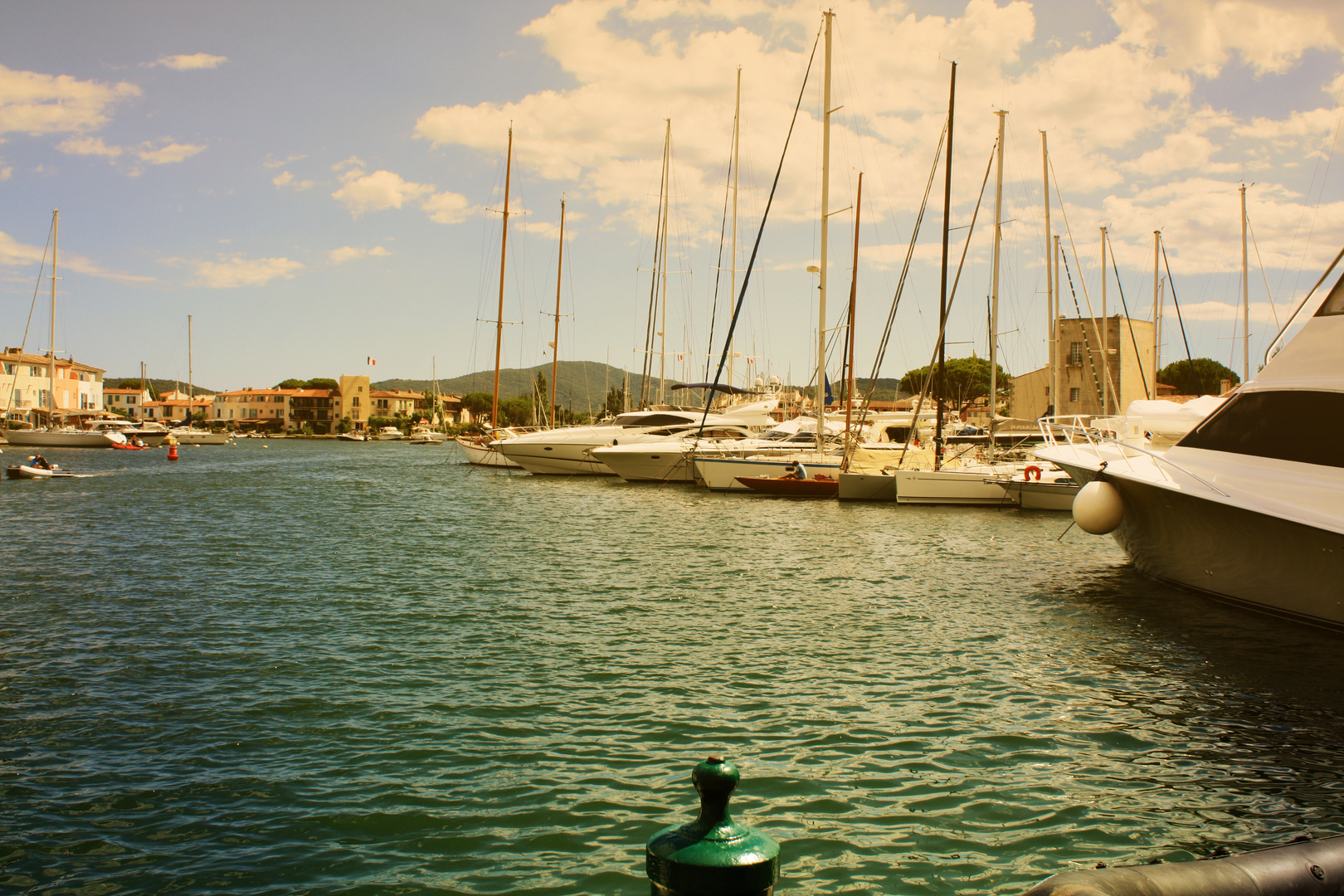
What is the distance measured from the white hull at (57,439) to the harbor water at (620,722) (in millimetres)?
85627

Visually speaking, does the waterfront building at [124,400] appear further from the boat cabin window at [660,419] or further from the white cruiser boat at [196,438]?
the boat cabin window at [660,419]

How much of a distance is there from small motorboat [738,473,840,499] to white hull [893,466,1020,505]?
2592mm

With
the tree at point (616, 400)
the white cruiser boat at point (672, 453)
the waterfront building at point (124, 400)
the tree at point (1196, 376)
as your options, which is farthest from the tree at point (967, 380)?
the waterfront building at point (124, 400)

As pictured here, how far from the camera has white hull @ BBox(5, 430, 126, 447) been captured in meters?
88.1

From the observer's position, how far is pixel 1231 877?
7.79 feet

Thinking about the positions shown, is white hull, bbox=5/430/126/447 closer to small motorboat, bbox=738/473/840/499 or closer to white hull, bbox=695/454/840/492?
white hull, bbox=695/454/840/492

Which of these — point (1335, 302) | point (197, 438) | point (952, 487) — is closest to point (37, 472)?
point (952, 487)

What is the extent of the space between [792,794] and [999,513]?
75.5 ft

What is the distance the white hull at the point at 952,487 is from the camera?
2816 centimetres

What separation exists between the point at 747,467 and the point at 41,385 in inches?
4672

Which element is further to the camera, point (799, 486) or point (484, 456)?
point (484, 456)

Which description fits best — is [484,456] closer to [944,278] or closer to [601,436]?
[601,436]

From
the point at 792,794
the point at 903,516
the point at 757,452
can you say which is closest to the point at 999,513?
the point at 903,516

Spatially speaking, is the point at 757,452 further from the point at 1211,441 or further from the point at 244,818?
the point at 244,818
